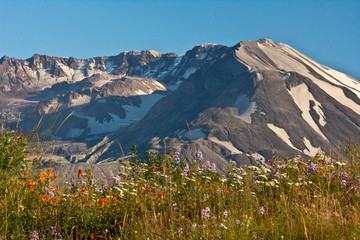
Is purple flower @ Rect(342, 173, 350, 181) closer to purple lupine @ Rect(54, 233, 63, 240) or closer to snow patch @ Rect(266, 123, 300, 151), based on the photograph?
purple lupine @ Rect(54, 233, 63, 240)

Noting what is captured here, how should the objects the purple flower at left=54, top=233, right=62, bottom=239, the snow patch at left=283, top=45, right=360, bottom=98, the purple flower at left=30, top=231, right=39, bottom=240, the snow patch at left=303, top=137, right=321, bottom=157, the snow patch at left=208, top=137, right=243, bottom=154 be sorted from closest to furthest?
the purple flower at left=30, top=231, right=39, bottom=240 → the purple flower at left=54, top=233, right=62, bottom=239 → the snow patch at left=303, top=137, right=321, bottom=157 → the snow patch at left=208, top=137, right=243, bottom=154 → the snow patch at left=283, top=45, right=360, bottom=98

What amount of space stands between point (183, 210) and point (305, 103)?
5135 inches

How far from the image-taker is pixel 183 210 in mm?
4105

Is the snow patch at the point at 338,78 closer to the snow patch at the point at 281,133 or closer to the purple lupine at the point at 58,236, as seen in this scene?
the snow patch at the point at 281,133

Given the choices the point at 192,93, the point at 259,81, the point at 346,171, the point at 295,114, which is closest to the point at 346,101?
the point at 295,114

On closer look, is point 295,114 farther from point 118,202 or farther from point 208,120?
point 118,202

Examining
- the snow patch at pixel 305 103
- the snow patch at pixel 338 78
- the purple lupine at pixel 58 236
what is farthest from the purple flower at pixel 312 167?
the snow patch at pixel 338 78

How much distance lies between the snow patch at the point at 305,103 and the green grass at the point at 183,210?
114916mm

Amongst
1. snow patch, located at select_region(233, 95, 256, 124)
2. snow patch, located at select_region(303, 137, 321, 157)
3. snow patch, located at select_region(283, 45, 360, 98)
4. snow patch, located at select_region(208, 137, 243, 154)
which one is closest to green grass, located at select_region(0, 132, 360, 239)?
snow patch, located at select_region(303, 137, 321, 157)

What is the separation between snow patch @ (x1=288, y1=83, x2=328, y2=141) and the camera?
116m

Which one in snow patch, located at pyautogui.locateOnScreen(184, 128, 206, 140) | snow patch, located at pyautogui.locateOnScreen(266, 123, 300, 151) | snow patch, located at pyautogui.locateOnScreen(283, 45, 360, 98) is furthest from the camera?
snow patch, located at pyautogui.locateOnScreen(283, 45, 360, 98)

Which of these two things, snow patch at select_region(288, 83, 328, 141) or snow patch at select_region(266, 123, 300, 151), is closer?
snow patch at select_region(266, 123, 300, 151)

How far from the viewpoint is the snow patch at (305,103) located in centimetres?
11569

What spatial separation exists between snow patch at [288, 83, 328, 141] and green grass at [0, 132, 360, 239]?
11492 cm
